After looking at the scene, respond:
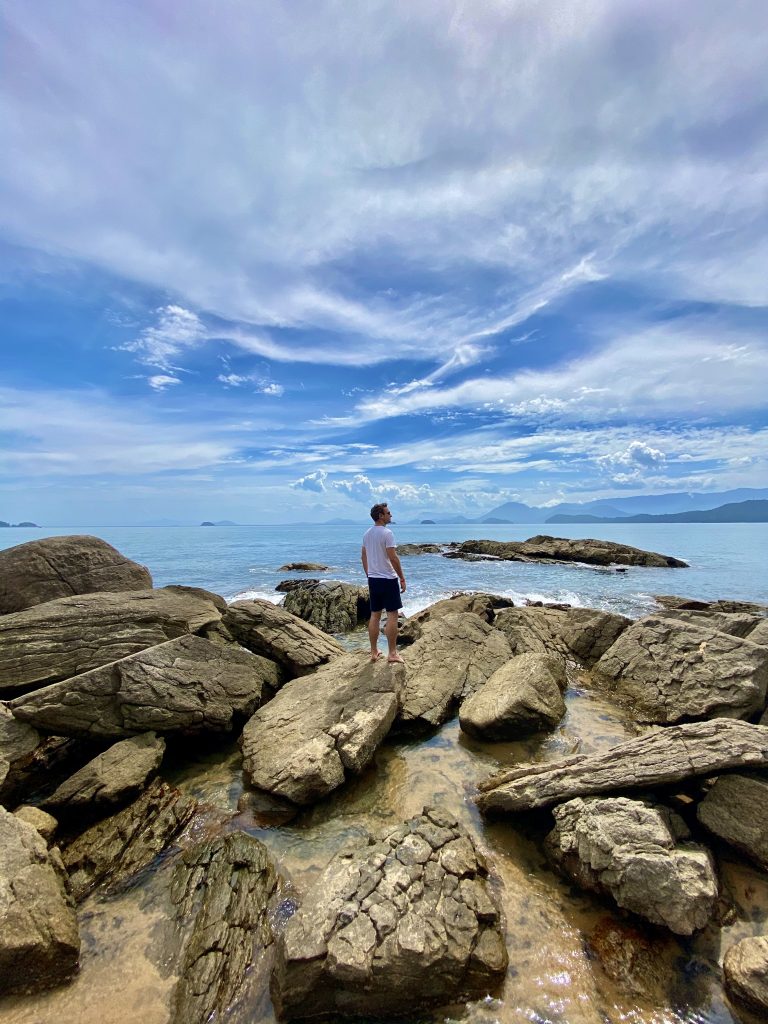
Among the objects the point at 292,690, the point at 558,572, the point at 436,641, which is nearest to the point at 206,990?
the point at 292,690

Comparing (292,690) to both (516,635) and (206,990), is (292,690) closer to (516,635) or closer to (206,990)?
(206,990)

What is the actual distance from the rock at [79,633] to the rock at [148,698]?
5.06 ft

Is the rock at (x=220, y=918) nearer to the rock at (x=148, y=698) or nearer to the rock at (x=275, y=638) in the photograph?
the rock at (x=148, y=698)

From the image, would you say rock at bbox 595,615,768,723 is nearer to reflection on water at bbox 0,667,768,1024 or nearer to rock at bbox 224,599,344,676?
reflection on water at bbox 0,667,768,1024

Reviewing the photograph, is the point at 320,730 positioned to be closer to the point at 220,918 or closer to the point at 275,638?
the point at 220,918

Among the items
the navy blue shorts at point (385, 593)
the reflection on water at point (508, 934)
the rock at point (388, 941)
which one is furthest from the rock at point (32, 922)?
the navy blue shorts at point (385, 593)

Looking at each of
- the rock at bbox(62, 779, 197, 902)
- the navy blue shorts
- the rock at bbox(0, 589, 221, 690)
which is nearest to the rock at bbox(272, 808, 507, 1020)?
the rock at bbox(62, 779, 197, 902)

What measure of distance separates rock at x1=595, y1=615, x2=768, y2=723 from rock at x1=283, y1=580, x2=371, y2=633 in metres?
10.0

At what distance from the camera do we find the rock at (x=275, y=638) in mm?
10307

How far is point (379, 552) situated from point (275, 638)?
10.3ft

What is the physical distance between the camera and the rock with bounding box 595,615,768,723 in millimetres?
A: 8375

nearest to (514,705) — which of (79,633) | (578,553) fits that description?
(79,633)

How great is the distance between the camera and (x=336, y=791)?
667 centimetres

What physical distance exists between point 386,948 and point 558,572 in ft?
132
